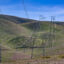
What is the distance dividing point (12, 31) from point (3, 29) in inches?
437

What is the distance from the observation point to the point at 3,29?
199 m

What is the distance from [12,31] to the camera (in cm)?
19225
